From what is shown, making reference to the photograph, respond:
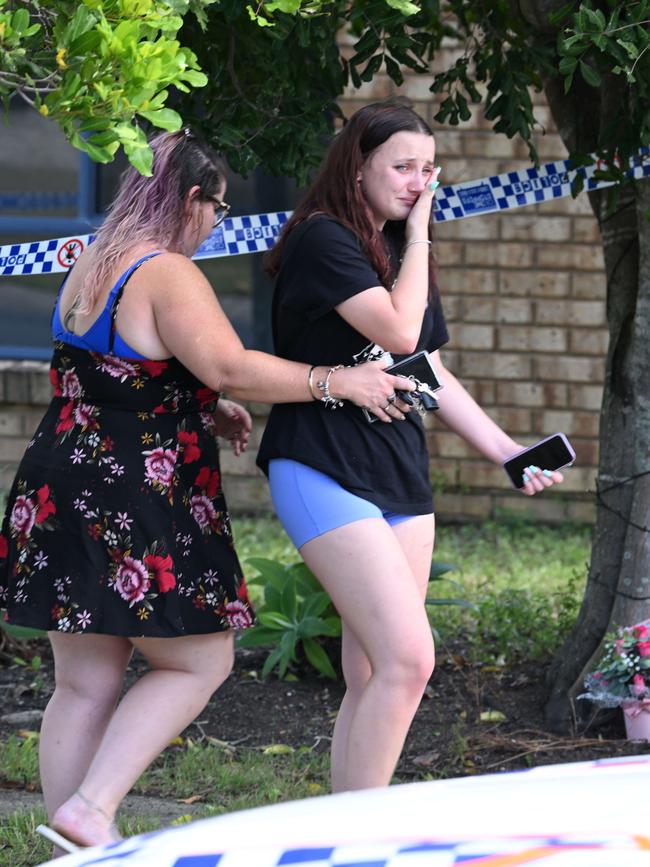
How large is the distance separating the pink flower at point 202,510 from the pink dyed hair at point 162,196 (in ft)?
1.79

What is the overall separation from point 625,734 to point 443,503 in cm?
381

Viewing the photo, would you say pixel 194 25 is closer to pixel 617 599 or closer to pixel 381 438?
pixel 381 438

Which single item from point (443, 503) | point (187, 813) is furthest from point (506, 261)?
point (187, 813)

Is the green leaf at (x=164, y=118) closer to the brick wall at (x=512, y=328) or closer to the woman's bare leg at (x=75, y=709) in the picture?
the woman's bare leg at (x=75, y=709)

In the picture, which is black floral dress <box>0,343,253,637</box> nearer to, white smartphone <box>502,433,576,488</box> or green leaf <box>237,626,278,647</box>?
white smartphone <box>502,433,576,488</box>

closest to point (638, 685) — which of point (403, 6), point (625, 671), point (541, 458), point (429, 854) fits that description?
point (625, 671)

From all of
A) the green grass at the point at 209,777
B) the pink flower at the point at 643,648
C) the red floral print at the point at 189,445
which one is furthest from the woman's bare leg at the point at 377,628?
the pink flower at the point at 643,648

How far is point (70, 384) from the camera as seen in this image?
3221 millimetres

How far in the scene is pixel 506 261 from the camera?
27.0 feet

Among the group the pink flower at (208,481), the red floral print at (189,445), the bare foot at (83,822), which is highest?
the red floral print at (189,445)

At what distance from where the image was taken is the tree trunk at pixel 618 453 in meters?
4.68

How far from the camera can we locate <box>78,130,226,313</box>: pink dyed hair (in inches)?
126

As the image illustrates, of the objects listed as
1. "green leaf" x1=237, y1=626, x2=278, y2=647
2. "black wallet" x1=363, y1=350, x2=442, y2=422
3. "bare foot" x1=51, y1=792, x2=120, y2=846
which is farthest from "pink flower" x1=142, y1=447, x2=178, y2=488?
"green leaf" x1=237, y1=626, x2=278, y2=647

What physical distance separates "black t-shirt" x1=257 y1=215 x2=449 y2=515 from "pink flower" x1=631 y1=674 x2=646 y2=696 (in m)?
1.35
